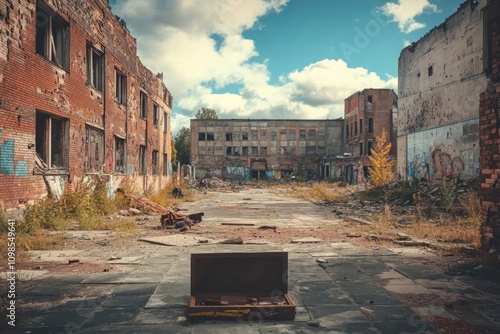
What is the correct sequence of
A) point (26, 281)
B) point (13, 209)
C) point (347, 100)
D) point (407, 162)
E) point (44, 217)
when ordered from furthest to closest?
point (347, 100), point (407, 162), point (44, 217), point (13, 209), point (26, 281)

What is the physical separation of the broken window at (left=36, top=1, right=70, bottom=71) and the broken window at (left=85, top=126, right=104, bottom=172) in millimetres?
2478

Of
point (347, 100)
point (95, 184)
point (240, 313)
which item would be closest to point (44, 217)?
point (95, 184)

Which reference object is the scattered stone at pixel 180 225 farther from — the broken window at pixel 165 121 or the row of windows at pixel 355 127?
the row of windows at pixel 355 127

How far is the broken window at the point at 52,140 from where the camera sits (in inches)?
367

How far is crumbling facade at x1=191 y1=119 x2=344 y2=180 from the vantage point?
47.0 m

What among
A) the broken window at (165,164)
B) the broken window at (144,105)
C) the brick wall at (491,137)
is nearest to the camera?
the brick wall at (491,137)

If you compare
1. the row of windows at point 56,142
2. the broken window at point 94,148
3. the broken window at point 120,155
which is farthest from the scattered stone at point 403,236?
the broken window at point 120,155

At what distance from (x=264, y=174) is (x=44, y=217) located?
3961 centimetres

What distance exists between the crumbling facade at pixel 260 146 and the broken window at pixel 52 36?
36.9 meters

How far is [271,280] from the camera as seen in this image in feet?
12.2

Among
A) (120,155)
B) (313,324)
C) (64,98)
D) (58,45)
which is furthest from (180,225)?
(120,155)

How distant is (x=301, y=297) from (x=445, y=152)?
16.1 m

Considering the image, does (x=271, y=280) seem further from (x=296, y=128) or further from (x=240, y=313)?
(x=296, y=128)

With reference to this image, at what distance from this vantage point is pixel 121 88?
594 inches
